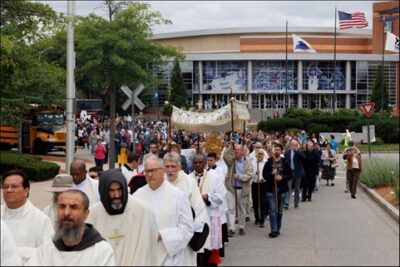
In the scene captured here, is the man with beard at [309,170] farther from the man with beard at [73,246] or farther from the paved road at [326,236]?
the man with beard at [73,246]

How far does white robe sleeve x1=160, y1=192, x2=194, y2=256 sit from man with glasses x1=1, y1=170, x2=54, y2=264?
43.5 inches

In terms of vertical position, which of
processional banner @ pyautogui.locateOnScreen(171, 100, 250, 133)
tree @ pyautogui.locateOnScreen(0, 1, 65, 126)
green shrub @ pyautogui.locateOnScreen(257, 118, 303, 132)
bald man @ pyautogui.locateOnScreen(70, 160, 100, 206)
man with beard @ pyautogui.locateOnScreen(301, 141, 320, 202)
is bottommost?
man with beard @ pyautogui.locateOnScreen(301, 141, 320, 202)

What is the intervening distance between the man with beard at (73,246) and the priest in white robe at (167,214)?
176 cm

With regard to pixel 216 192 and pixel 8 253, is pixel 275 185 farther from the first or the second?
pixel 8 253

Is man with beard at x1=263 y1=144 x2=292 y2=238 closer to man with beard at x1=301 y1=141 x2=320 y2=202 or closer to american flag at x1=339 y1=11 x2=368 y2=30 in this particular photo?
man with beard at x1=301 y1=141 x2=320 y2=202

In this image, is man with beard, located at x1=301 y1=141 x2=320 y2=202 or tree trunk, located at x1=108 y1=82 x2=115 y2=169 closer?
man with beard, located at x1=301 y1=141 x2=320 y2=202

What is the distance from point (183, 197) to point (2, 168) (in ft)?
66.1

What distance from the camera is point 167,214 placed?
21.6ft

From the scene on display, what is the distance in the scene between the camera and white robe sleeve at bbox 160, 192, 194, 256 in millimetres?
6531

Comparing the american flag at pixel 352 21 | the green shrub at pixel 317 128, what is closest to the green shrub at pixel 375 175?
the green shrub at pixel 317 128

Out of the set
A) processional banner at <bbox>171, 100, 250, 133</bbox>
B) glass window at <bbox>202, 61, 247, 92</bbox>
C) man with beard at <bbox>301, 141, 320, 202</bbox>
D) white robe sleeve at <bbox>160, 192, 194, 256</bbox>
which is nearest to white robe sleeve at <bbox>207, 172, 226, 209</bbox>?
white robe sleeve at <bbox>160, 192, 194, 256</bbox>

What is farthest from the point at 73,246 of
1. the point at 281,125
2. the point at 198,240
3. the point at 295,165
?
the point at 281,125

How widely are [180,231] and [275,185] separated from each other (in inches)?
300

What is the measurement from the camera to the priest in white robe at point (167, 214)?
257 inches
